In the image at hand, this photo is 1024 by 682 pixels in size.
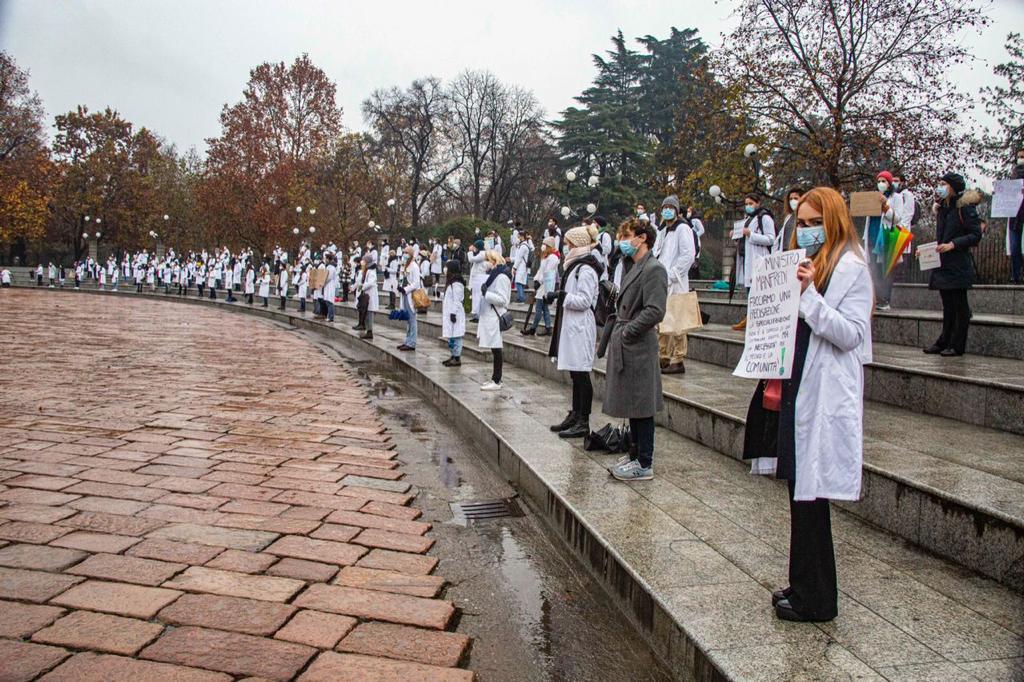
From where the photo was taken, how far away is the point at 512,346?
13.3 metres

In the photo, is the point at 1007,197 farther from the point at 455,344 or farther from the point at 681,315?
the point at 455,344

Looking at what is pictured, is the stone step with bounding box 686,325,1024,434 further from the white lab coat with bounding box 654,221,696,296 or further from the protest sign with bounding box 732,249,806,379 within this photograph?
the protest sign with bounding box 732,249,806,379

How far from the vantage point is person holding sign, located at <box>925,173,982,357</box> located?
7.99 metres

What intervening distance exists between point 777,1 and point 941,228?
13.7 metres

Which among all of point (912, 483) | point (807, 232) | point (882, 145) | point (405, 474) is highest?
point (882, 145)

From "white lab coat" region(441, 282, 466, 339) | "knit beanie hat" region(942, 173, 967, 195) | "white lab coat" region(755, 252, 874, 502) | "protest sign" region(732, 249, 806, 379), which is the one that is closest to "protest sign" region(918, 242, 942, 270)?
"knit beanie hat" region(942, 173, 967, 195)

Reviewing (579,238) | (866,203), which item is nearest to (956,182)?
(866,203)

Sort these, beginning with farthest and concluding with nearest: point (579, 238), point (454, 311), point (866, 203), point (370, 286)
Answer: point (370, 286) → point (454, 311) → point (866, 203) → point (579, 238)

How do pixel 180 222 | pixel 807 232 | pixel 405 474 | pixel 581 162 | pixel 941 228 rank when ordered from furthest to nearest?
1. pixel 180 222
2. pixel 581 162
3. pixel 941 228
4. pixel 405 474
5. pixel 807 232

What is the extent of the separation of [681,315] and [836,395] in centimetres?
603

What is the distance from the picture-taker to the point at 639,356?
568 cm

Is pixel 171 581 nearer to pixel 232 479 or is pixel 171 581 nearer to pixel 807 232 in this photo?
pixel 232 479

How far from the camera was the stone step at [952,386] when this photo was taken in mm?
5727

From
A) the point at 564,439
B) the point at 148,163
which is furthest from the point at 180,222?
the point at 564,439
